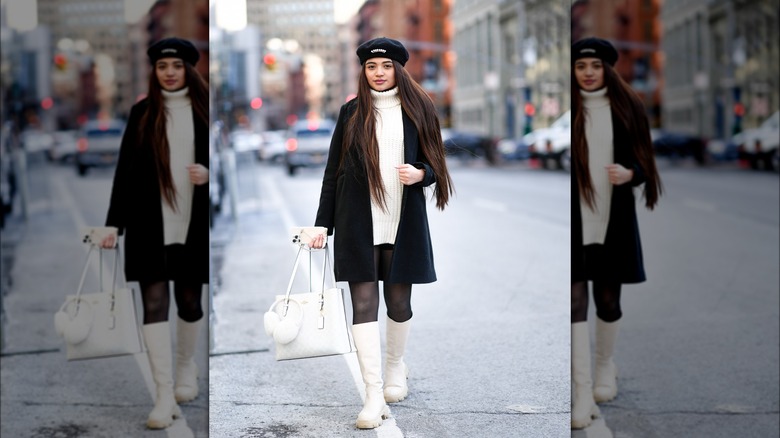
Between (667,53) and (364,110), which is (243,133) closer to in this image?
(364,110)

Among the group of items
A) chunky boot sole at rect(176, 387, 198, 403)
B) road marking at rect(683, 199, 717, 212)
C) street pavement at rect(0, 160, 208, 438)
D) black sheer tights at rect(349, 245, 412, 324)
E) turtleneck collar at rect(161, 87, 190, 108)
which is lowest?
street pavement at rect(0, 160, 208, 438)

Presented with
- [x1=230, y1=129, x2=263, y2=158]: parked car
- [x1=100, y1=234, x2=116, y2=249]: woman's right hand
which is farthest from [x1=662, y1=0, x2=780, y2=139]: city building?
[x1=100, y1=234, x2=116, y2=249]: woman's right hand

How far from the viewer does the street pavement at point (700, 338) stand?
5398 mm

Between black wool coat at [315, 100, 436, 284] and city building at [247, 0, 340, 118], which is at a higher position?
city building at [247, 0, 340, 118]

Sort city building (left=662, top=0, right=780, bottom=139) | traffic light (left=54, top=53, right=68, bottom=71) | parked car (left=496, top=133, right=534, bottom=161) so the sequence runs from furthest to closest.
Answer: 1. traffic light (left=54, top=53, right=68, bottom=71)
2. city building (left=662, top=0, right=780, bottom=139)
3. parked car (left=496, top=133, right=534, bottom=161)

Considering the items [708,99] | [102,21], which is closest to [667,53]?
[708,99]

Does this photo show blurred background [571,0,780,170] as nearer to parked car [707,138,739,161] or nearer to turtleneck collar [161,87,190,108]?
parked car [707,138,739,161]

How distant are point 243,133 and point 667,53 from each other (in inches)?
978

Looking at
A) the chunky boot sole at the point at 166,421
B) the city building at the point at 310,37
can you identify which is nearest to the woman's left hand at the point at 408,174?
the city building at the point at 310,37

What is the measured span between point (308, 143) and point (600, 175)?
111 cm

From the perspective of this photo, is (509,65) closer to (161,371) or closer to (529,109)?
(529,109)

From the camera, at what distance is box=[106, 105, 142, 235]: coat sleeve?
15.2 feet

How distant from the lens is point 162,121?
4.60m

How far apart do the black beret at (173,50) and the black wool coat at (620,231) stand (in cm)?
152
